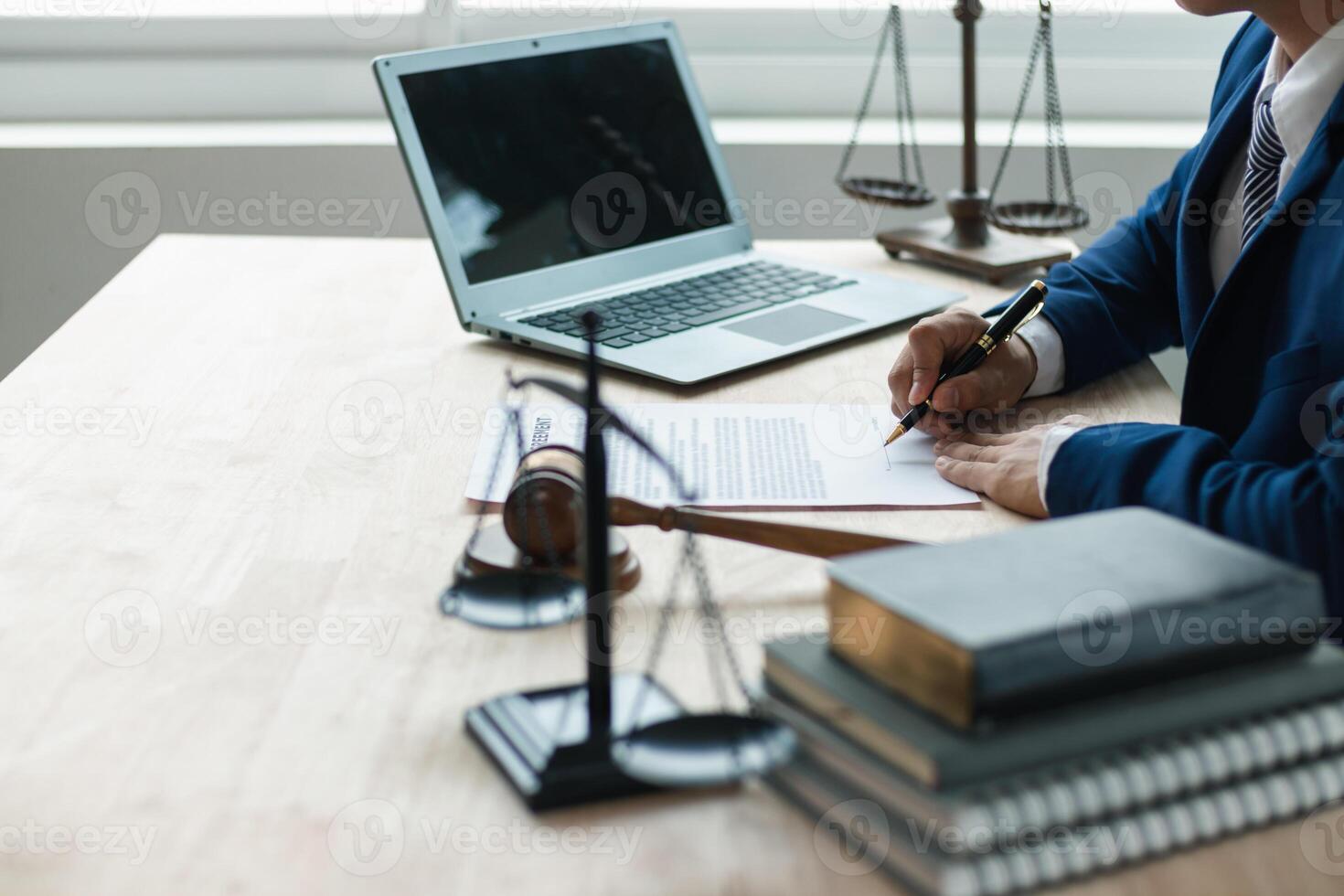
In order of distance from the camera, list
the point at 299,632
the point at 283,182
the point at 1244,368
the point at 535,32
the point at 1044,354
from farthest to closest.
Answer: the point at 535,32
the point at 283,182
the point at 1044,354
the point at 1244,368
the point at 299,632

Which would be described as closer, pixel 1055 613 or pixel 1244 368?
pixel 1055 613

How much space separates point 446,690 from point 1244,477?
0.56 m

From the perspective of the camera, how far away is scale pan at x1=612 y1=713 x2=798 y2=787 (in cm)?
64

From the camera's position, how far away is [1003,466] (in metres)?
1.02

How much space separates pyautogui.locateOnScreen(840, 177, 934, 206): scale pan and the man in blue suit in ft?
1.15

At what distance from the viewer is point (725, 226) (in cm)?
163

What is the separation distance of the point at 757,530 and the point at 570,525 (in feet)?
0.41

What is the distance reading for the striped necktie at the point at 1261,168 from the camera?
1.19 m

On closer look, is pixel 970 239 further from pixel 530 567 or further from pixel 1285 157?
pixel 530 567

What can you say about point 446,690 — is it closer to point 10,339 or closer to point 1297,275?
point 1297,275

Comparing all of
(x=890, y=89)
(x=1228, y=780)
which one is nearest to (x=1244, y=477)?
(x=1228, y=780)

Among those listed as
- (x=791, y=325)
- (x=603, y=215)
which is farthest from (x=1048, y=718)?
(x=603, y=215)

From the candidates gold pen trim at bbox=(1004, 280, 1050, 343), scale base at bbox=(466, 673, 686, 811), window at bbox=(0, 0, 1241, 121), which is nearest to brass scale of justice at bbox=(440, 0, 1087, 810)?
scale base at bbox=(466, 673, 686, 811)
